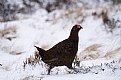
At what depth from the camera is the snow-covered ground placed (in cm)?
464

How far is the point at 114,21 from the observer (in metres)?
9.28

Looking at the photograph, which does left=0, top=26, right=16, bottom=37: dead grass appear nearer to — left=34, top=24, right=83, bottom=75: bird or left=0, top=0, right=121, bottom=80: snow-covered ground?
left=0, top=0, right=121, bottom=80: snow-covered ground

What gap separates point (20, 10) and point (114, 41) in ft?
20.7

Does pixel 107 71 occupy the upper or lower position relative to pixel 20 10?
lower

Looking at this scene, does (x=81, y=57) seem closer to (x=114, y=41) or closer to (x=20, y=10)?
(x=114, y=41)

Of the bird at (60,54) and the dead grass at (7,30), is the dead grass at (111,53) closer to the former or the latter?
the bird at (60,54)

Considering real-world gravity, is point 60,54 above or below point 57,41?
below

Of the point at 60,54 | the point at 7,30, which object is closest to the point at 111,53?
the point at 60,54

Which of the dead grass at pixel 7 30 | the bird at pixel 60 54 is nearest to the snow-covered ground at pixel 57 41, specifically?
the dead grass at pixel 7 30

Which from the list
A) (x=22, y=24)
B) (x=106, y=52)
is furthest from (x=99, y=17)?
(x=106, y=52)

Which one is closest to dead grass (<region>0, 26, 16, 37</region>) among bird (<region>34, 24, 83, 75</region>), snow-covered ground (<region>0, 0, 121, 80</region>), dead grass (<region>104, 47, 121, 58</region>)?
snow-covered ground (<region>0, 0, 121, 80</region>)

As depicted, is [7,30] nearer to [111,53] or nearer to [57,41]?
[57,41]

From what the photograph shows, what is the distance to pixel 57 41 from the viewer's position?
28.6 ft

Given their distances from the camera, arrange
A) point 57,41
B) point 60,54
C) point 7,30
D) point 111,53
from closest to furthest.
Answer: point 60,54, point 111,53, point 57,41, point 7,30
